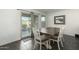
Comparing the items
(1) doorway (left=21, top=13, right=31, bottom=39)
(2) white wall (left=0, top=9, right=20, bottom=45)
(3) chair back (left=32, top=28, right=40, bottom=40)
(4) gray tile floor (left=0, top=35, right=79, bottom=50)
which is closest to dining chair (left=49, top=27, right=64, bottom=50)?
(4) gray tile floor (left=0, top=35, right=79, bottom=50)

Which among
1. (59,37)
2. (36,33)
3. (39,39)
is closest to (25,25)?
(36,33)

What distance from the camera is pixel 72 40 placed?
1493 mm

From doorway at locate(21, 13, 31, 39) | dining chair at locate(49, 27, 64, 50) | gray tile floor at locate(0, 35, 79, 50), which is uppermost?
doorway at locate(21, 13, 31, 39)

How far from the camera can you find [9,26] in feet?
4.80

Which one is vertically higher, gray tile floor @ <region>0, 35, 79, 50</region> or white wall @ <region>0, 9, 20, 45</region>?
white wall @ <region>0, 9, 20, 45</region>

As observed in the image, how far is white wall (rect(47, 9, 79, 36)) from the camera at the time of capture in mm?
1455

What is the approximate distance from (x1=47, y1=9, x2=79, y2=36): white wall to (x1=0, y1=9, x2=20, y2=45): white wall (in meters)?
0.62

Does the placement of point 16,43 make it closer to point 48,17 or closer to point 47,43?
point 47,43

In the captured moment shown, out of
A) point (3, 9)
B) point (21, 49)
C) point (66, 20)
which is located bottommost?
point (21, 49)

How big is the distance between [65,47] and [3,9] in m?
1.36

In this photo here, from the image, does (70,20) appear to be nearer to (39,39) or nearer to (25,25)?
(39,39)

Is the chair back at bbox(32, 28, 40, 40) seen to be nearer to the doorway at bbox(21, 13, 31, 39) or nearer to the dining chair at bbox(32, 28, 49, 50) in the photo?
the dining chair at bbox(32, 28, 49, 50)

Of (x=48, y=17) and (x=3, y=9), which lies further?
(x=48, y=17)
